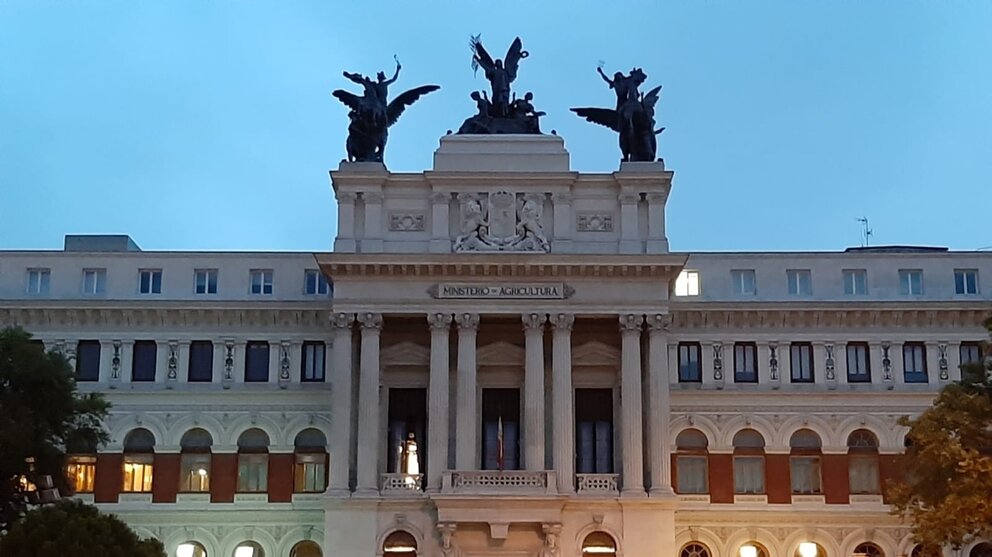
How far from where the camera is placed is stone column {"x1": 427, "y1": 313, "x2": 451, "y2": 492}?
53.1 metres

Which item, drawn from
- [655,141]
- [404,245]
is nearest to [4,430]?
[404,245]

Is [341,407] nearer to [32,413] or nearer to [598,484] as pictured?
[598,484]

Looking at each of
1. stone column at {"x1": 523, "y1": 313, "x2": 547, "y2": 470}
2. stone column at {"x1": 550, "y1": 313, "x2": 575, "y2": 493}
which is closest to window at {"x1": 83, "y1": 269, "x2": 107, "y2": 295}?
stone column at {"x1": 523, "y1": 313, "x2": 547, "y2": 470}

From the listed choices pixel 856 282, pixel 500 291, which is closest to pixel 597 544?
pixel 500 291

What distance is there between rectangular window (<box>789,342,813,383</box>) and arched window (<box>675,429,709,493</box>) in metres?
4.66

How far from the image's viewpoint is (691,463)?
187 ft

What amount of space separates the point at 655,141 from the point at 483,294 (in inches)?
382

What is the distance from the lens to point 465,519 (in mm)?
51750

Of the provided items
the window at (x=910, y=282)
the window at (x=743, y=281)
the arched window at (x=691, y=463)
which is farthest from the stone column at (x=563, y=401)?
the window at (x=910, y=282)

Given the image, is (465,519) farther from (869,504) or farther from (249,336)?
(869,504)

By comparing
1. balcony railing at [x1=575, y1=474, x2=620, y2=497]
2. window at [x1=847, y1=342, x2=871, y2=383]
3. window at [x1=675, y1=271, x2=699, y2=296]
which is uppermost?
window at [x1=675, y1=271, x2=699, y2=296]

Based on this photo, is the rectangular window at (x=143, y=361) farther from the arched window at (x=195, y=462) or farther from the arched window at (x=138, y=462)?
the arched window at (x=195, y=462)

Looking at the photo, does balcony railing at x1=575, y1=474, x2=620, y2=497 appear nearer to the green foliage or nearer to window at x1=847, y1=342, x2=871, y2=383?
window at x1=847, y1=342, x2=871, y2=383

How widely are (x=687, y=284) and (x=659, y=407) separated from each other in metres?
7.11
